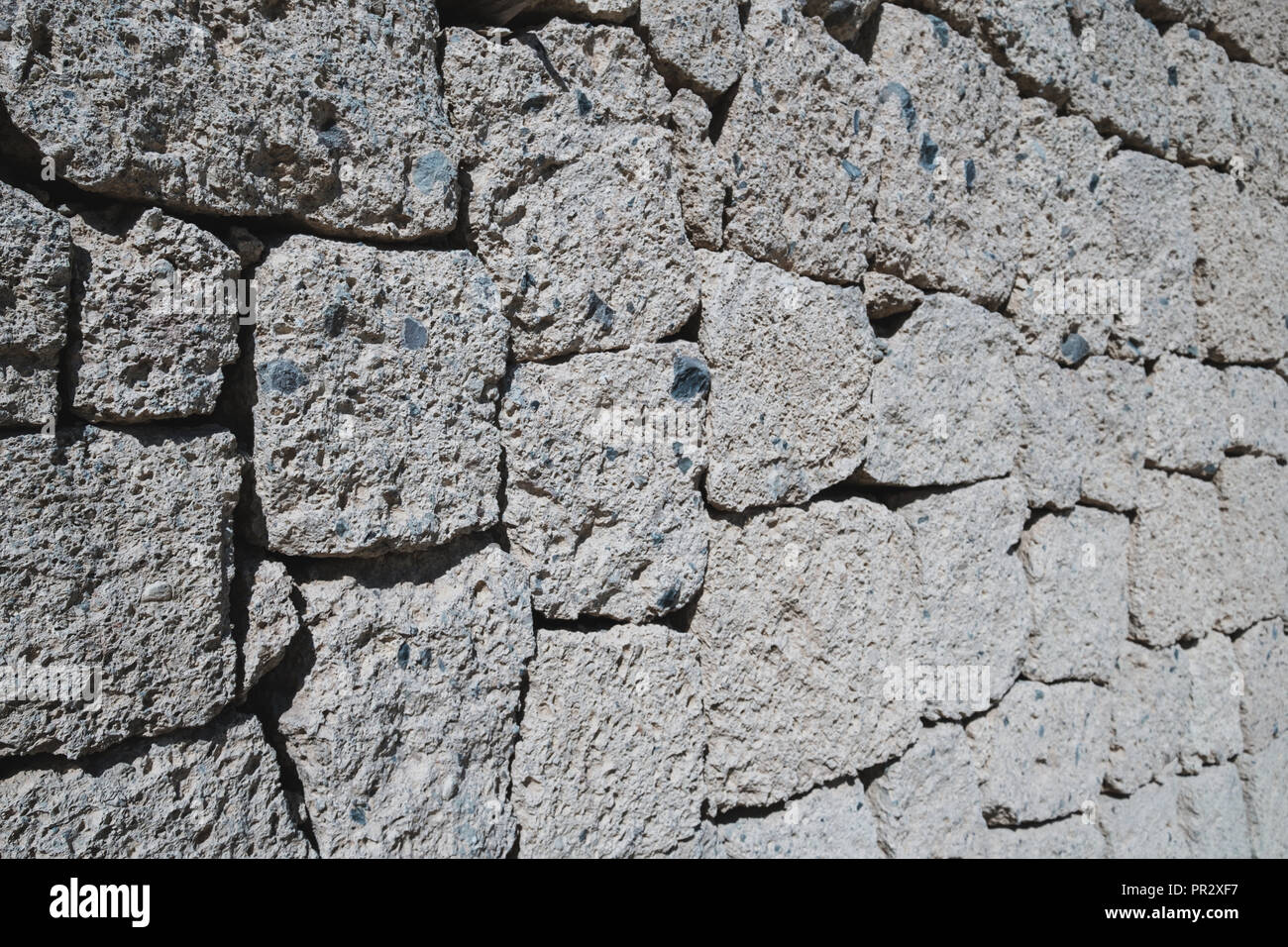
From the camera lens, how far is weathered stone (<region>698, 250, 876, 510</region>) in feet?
6.56

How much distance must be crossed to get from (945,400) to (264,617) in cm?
171

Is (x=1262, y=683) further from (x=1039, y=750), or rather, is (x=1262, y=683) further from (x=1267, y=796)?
(x=1039, y=750)

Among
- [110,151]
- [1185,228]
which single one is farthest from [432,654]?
[1185,228]

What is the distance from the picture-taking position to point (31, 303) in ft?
4.12

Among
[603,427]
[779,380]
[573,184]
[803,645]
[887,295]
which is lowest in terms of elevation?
[803,645]

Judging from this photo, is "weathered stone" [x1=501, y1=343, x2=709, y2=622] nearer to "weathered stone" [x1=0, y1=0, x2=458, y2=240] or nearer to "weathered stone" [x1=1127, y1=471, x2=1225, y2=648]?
"weathered stone" [x1=0, y1=0, x2=458, y2=240]

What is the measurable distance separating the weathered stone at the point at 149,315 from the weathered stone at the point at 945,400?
1471 millimetres

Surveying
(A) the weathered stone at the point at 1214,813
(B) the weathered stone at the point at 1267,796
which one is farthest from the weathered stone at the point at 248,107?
(B) the weathered stone at the point at 1267,796

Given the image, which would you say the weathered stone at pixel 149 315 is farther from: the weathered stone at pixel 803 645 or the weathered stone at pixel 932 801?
the weathered stone at pixel 932 801

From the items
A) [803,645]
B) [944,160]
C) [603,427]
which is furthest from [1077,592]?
[603,427]

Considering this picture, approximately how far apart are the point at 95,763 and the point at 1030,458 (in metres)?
2.32

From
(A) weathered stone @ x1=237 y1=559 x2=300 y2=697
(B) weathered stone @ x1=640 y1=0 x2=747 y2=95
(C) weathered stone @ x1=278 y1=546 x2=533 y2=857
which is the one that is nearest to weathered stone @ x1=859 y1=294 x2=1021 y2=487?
(B) weathered stone @ x1=640 y1=0 x2=747 y2=95

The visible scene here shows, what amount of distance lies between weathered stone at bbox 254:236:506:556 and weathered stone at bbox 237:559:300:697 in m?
0.05

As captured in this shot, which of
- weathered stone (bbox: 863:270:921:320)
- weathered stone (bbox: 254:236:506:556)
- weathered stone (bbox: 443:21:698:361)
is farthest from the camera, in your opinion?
weathered stone (bbox: 863:270:921:320)
